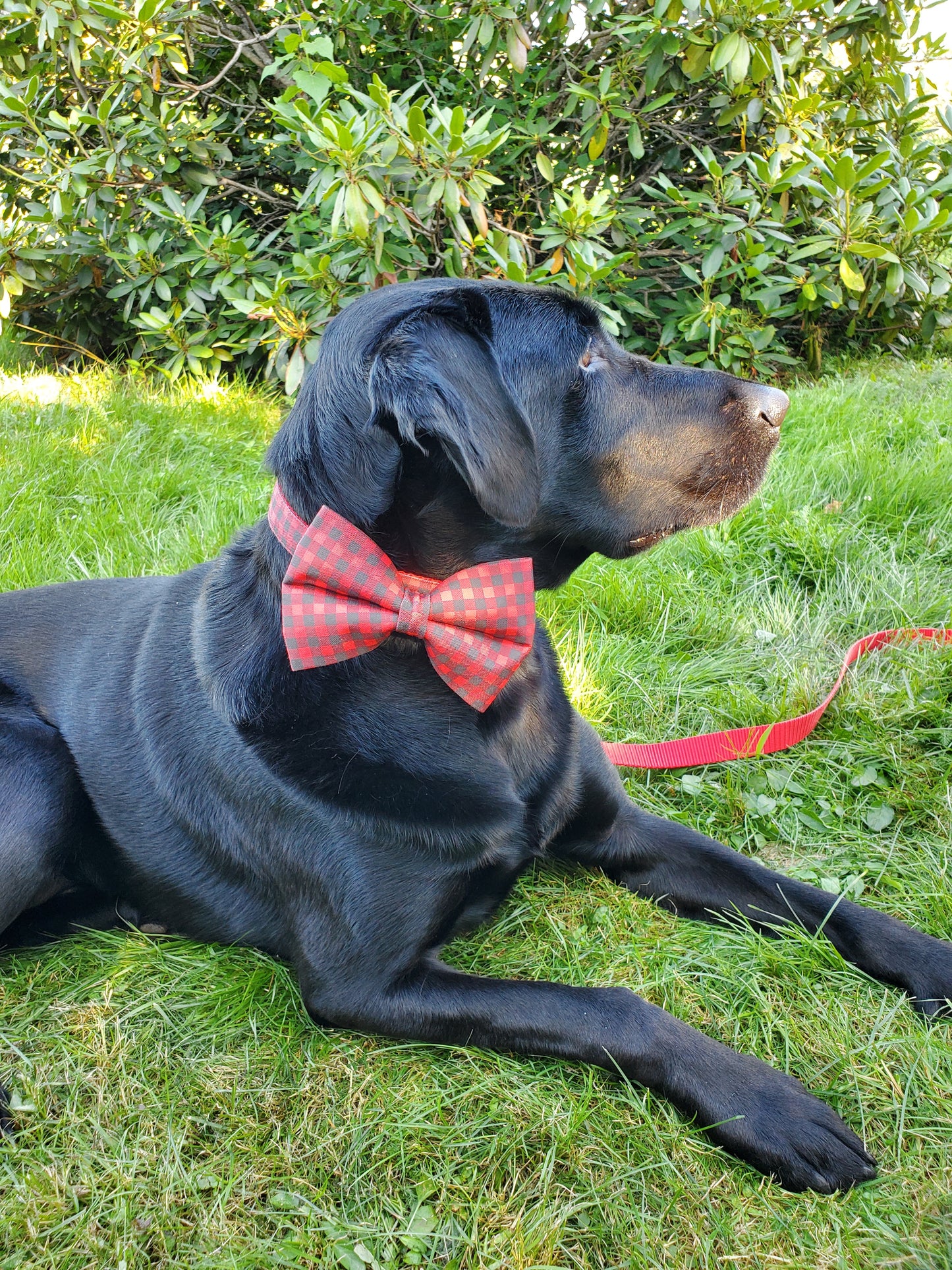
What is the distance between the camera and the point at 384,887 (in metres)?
1.62

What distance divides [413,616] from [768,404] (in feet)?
3.04

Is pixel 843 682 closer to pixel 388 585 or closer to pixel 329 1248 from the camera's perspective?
pixel 388 585

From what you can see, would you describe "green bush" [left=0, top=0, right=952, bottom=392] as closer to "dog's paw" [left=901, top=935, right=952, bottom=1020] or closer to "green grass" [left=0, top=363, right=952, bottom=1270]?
"green grass" [left=0, top=363, right=952, bottom=1270]

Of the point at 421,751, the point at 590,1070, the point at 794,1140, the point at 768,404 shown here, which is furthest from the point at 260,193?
the point at 794,1140

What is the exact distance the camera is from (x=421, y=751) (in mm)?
1661

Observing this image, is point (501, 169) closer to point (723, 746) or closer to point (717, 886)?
point (723, 746)

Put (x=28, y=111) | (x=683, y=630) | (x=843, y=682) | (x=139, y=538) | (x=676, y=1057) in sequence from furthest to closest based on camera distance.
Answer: (x=28, y=111)
(x=139, y=538)
(x=683, y=630)
(x=843, y=682)
(x=676, y=1057)

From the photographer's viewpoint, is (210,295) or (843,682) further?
(210,295)

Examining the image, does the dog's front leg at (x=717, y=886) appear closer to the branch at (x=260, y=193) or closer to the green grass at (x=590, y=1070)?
the green grass at (x=590, y=1070)

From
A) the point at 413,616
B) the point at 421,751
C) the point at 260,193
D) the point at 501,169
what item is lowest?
the point at 421,751

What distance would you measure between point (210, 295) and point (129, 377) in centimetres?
70

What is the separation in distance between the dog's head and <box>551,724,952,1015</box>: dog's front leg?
1.86 ft

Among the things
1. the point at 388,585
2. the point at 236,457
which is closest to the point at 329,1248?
the point at 388,585

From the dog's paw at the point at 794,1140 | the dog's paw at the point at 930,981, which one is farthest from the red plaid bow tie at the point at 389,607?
the dog's paw at the point at 930,981
